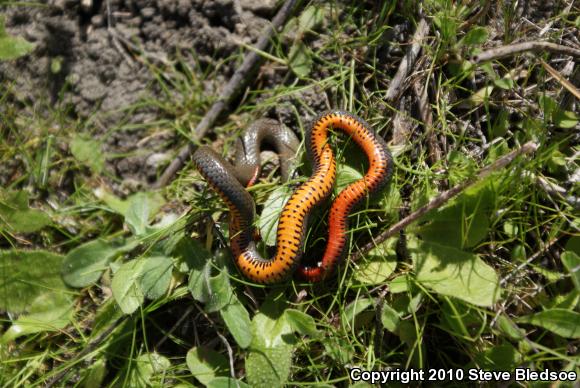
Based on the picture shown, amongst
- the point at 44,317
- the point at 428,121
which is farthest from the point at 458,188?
the point at 44,317

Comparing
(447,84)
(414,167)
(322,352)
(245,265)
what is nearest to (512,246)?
(414,167)

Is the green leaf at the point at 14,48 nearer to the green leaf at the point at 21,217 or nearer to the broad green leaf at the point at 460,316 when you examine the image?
the green leaf at the point at 21,217

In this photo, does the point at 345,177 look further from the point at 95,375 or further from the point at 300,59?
the point at 95,375

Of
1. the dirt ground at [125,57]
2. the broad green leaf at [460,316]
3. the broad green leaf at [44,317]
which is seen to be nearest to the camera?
the broad green leaf at [460,316]

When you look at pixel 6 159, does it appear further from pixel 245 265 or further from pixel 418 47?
pixel 418 47

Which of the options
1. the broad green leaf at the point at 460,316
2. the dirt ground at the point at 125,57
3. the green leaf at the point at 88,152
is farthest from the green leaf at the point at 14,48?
the broad green leaf at the point at 460,316

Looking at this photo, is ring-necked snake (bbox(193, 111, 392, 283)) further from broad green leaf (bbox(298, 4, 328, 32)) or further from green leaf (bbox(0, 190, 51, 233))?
green leaf (bbox(0, 190, 51, 233))
